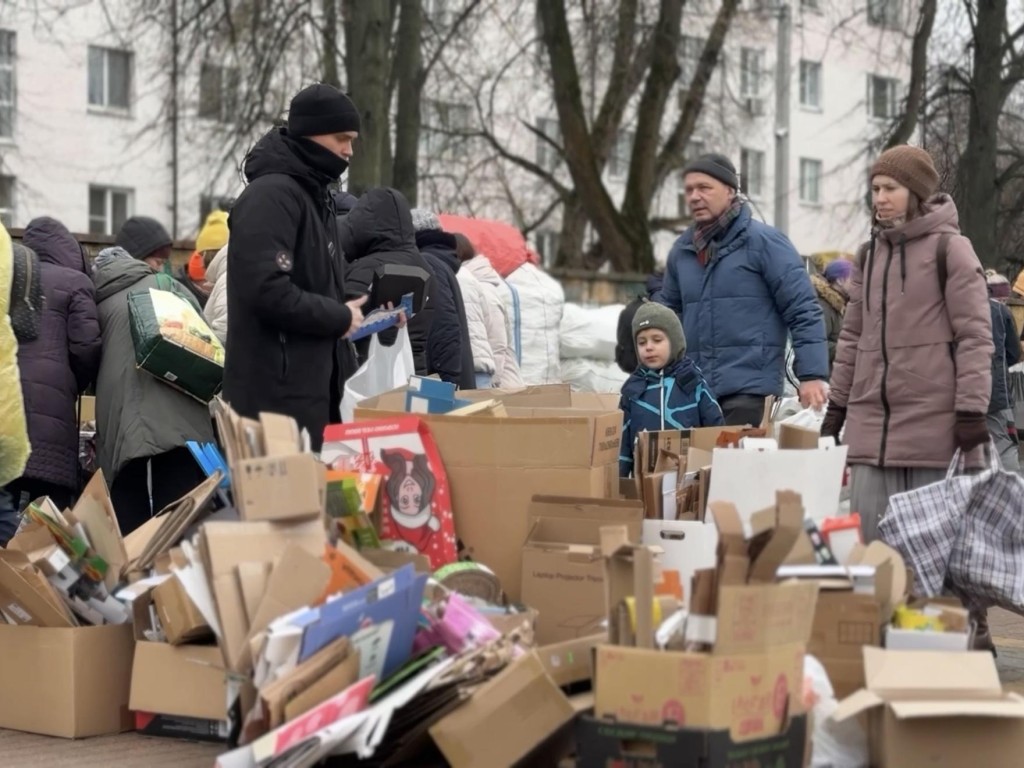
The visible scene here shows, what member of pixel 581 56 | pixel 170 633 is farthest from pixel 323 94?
pixel 581 56

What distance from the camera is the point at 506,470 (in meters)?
5.61

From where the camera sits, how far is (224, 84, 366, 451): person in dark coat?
5.84m

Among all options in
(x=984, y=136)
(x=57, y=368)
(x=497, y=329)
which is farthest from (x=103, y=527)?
(x=984, y=136)

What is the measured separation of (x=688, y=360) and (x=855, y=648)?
2.46 meters

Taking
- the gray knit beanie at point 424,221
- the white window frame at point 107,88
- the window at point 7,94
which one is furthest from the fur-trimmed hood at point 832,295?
the white window frame at point 107,88

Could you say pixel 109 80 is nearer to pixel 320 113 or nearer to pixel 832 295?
pixel 832 295

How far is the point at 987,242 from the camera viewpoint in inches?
702

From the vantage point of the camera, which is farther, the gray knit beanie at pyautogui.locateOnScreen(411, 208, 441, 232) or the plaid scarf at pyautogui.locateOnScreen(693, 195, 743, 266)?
the gray knit beanie at pyautogui.locateOnScreen(411, 208, 441, 232)

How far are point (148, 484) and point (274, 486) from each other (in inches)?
89.3

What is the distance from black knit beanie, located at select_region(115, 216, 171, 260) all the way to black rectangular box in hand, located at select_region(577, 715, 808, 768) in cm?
470

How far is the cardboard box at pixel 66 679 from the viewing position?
5.48 metres

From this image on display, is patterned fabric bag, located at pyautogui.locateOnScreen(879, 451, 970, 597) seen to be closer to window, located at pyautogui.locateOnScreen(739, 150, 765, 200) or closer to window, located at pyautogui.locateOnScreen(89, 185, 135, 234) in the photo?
window, located at pyautogui.locateOnScreen(89, 185, 135, 234)

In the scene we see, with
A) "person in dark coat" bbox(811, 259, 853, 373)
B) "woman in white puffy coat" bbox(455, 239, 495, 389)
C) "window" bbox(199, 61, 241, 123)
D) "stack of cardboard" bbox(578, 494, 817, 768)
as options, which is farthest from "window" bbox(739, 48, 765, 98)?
"stack of cardboard" bbox(578, 494, 817, 768)

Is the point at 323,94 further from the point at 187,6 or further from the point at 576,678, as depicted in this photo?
the point at 187,6
